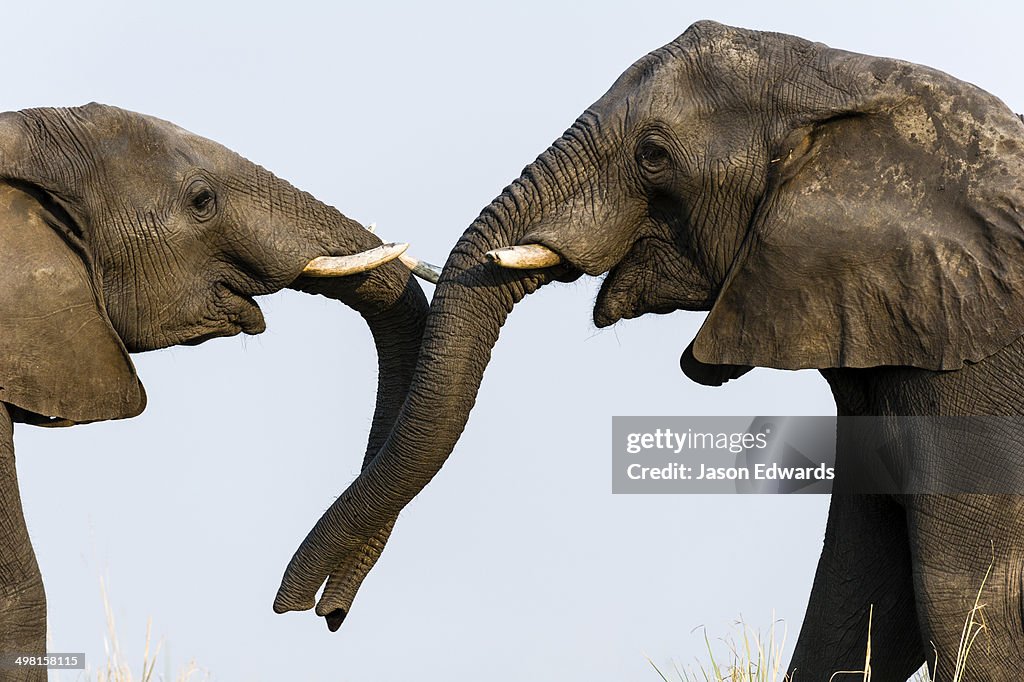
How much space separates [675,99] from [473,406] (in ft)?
4.22

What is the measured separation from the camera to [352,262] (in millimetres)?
8641

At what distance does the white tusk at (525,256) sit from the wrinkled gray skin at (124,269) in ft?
2.93

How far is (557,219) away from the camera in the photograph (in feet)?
26.4

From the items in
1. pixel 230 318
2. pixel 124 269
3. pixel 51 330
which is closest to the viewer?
pixel 51 330

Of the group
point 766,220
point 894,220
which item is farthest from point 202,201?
point 894,220

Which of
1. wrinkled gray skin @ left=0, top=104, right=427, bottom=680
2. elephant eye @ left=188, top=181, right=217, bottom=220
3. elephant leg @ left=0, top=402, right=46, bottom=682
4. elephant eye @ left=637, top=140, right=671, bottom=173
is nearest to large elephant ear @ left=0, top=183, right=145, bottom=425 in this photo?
wrinkled gray skin @ left=0, top=104, right=427, bottom=680

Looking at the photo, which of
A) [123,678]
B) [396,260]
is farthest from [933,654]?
[123,678]

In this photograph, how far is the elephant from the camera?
25.9 feet

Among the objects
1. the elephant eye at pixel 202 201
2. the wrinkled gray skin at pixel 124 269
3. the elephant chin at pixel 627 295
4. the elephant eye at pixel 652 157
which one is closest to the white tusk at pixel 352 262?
the wrinkled gray skin at pixel 124 269

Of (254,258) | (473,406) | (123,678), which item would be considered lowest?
(123,678)

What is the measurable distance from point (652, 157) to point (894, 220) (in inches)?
33.6

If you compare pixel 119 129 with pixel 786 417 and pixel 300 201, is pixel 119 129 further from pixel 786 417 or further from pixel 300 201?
pixel 786 417

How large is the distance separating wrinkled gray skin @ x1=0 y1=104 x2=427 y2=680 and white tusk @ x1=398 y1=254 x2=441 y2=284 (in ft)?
0.25

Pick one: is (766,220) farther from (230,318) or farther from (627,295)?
(230,318)
